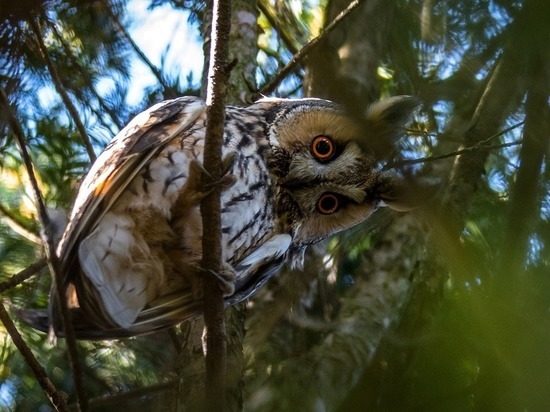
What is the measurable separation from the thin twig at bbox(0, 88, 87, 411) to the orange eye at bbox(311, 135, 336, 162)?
1.09m

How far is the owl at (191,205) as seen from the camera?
7.04 ft

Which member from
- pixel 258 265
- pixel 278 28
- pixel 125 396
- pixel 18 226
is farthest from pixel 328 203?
pixel 278 28

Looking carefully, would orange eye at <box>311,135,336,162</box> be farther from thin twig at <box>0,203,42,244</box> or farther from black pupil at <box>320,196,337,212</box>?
thin twig at <box>0,203,42,244</box>

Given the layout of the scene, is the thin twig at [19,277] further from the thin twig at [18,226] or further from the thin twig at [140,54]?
the thin twig at [140,54]

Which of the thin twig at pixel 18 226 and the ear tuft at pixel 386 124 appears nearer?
the ear tuft at pixel 386 124

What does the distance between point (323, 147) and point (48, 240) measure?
1.22 metres

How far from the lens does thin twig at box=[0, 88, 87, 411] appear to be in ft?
5.19

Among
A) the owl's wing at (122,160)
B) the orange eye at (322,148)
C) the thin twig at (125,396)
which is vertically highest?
the owl's wing at (122,160)

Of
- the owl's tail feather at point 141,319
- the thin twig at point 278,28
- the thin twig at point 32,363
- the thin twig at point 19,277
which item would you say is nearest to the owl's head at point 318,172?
the owl's tail feather at point 141,319

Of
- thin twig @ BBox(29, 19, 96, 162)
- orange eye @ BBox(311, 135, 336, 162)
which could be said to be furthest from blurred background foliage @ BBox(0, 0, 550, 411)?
orange eye @ BBox(311, 135, 336, 162)

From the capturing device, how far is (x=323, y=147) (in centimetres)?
259

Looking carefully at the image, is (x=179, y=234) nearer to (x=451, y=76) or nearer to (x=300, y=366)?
(x=300, y=366)

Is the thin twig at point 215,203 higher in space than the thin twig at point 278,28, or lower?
lower

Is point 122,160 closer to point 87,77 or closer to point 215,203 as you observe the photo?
point 215,203
